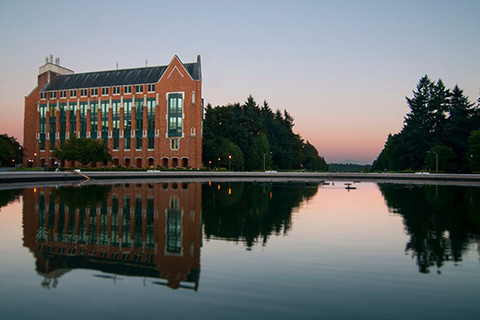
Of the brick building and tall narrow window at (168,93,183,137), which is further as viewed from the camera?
tall narrow window at (168,93,183,137)

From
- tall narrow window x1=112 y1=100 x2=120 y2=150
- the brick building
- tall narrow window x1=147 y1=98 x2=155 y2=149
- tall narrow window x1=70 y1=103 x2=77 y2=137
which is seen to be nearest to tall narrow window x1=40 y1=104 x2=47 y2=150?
the brick building

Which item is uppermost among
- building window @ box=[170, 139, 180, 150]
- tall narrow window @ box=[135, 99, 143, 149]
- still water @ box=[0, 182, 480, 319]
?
tall narrow window @ box=[135, 99, 143, 149]

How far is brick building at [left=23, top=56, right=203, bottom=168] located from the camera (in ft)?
287

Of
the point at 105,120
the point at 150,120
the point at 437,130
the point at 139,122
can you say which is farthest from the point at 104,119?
the point at 437,130

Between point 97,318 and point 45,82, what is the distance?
11112 centimetres

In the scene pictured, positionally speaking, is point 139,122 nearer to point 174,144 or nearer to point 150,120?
point 150,120

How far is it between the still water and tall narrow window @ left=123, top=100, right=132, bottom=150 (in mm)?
76052

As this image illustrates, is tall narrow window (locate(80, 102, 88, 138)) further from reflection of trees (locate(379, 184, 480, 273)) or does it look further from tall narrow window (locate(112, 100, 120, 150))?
reflection of trees (locate(379, 184, 480, 273))

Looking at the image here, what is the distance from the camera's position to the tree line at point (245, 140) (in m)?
94.2

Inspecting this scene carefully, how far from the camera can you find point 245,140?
355 ft

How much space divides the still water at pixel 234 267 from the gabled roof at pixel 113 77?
7459 cm

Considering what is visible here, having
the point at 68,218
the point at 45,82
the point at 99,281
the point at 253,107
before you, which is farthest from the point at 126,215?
the point at 253,107

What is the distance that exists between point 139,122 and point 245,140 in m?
29.6

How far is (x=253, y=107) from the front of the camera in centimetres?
12625
